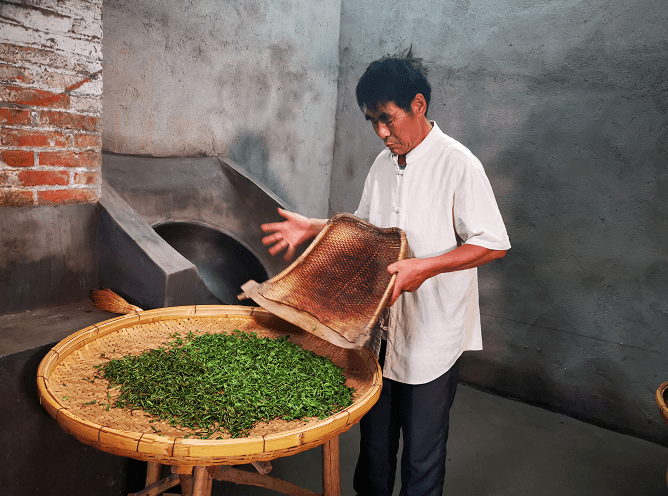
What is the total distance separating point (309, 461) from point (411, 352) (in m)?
1.15

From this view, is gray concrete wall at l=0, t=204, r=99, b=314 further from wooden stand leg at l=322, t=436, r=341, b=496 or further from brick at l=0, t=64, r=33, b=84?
wooden stand leg at l=322, t=436, r=341, b=496

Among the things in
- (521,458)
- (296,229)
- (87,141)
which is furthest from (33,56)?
(521,458)

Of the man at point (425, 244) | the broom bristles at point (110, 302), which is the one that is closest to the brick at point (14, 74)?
the broom bristles at point (110, 302)

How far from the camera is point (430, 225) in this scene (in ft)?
5.53

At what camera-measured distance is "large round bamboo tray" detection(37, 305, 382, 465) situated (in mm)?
1054

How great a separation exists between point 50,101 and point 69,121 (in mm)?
99

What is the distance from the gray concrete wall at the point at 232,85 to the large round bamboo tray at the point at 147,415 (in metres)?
1.22

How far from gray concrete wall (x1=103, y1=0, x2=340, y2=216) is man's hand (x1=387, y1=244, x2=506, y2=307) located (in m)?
1.76

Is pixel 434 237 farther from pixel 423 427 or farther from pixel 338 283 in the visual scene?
pixel 423 427

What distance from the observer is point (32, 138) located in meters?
1.77

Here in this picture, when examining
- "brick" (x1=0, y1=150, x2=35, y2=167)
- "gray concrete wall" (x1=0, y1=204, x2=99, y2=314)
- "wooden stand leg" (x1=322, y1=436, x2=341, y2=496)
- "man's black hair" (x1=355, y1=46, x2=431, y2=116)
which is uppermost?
"man's black hair" (x1=355, y1=46, x2=431, y2=116)

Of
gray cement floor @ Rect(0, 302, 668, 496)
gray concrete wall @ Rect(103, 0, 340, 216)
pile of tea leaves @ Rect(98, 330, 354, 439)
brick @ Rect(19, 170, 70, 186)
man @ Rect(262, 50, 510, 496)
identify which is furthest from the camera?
gray concrete wall @ Rect(103, 0, 340, 216)

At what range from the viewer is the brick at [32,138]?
170 centimetres

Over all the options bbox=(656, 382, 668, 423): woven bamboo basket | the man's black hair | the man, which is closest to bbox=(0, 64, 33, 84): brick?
the man
